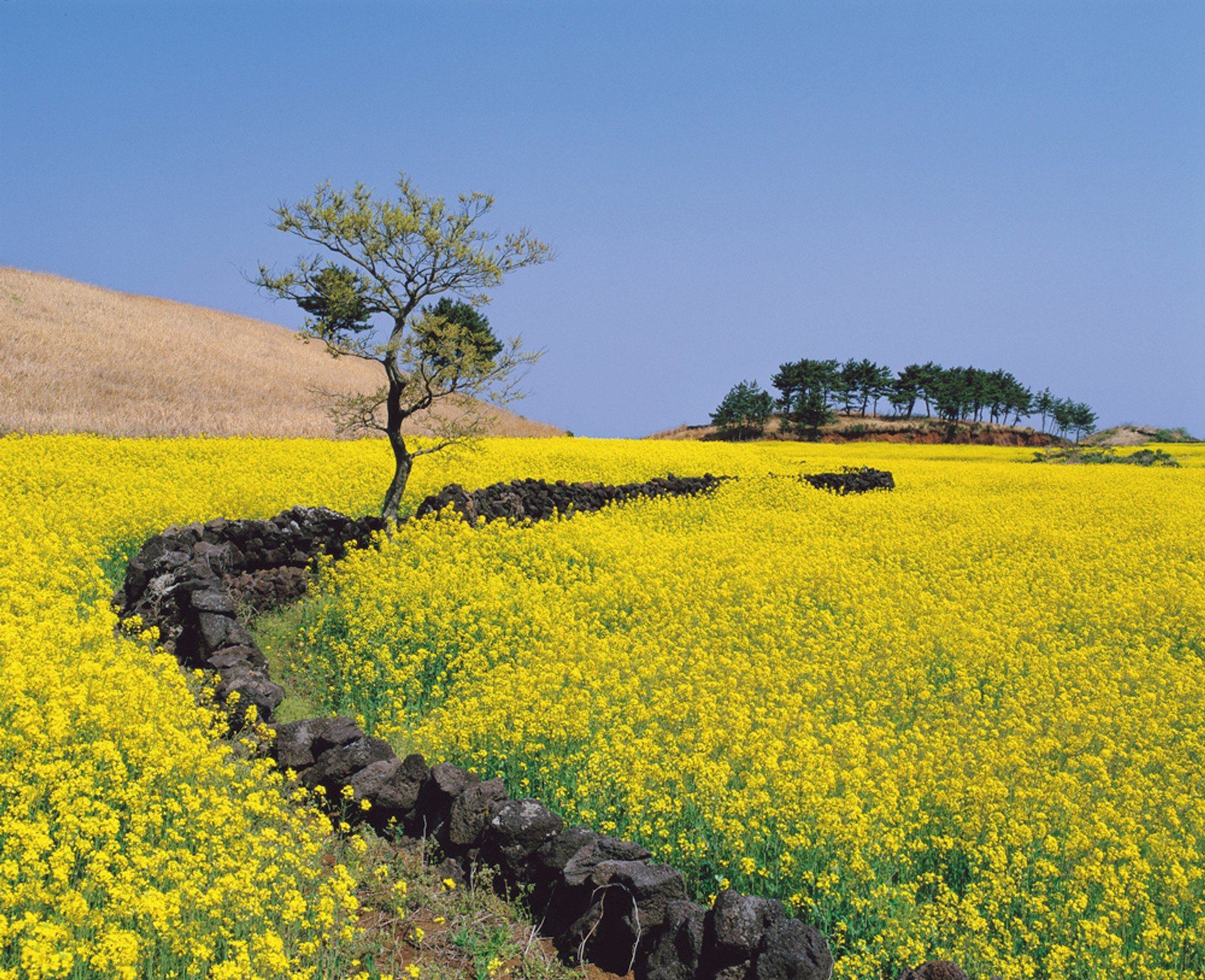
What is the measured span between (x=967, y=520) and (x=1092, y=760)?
1629cm

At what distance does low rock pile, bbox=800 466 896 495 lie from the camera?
30.8 meters

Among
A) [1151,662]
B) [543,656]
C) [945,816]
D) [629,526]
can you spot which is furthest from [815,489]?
[945,816]

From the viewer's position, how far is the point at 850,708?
31.7ft

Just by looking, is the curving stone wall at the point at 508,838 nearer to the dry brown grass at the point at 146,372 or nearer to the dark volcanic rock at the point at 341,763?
the dark volcanic rock at the point at 341,763

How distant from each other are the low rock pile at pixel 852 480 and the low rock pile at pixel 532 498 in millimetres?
7020

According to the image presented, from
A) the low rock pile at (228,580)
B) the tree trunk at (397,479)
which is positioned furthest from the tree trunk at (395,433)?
the low rock pile at (228,580)

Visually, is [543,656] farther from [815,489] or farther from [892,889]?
[815,489]

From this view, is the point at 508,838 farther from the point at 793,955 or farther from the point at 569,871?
the point at 793,955

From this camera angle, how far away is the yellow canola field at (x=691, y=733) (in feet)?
18.2

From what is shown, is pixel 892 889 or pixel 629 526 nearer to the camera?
pixel 892 889

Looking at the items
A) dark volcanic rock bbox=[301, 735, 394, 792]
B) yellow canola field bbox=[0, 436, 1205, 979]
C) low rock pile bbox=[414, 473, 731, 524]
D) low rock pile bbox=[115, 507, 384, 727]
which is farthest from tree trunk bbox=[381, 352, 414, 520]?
dark volcanic rock bbox=[301, 735, 394, 792]

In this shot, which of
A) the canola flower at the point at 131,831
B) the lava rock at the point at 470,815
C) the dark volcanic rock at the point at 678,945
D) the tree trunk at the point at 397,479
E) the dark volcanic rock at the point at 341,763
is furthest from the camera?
the tree trunk at the point at 397,479

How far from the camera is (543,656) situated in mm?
10500

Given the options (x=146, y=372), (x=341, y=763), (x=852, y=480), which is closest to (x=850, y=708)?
(x=341, y=763)
